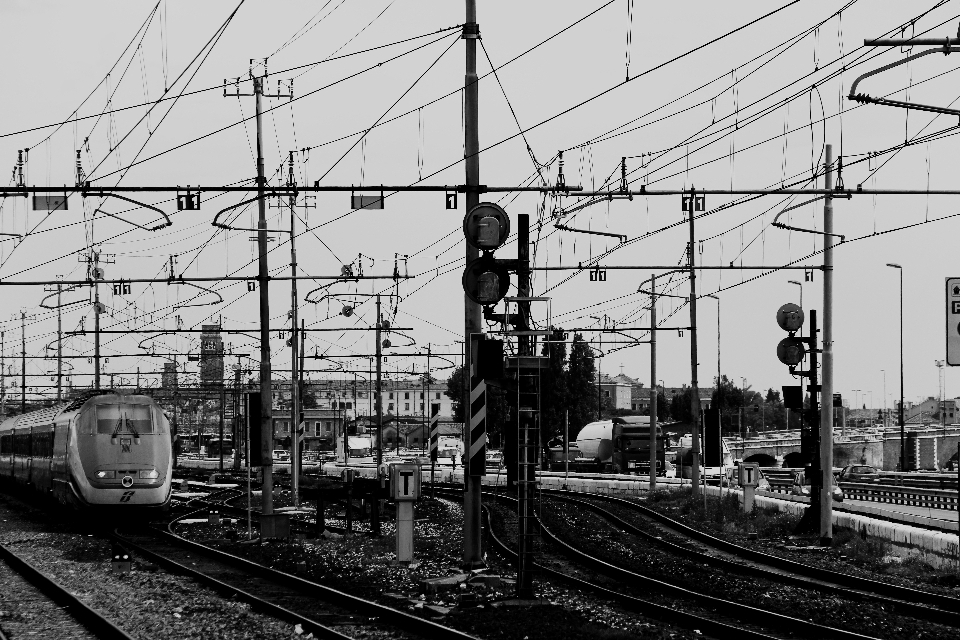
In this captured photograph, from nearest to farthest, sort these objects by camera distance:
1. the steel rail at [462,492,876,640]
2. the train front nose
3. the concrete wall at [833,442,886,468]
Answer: the steel rail at [462,492,876,640] → the train front nose → the concrete wall at [833,442,886,468]

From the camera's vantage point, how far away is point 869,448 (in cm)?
11325

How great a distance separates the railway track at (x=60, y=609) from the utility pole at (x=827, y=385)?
15110 mm

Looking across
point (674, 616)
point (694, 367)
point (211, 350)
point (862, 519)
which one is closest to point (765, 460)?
point (211, 350)

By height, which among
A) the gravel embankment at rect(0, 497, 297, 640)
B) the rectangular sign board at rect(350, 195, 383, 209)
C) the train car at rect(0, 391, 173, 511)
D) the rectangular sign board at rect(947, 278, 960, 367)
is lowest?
Result: the gravel embankment at rect(0, 497, 297, 640)

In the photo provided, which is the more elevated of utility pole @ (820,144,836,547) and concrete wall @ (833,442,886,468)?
utility pole @ (820,144,836,547)

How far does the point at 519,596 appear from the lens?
1803 centimetres

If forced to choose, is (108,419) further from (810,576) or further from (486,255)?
(810,576)

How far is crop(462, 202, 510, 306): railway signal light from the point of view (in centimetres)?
1883

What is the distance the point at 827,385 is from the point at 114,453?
17870 mm

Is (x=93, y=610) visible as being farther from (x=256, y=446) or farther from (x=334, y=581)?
(x=256, y=446)

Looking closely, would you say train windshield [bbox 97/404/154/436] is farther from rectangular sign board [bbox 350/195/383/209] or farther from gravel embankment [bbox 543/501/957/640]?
rectangular sign board [bbox 350/195/383/209]

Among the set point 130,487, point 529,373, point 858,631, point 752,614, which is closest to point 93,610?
point 529,373

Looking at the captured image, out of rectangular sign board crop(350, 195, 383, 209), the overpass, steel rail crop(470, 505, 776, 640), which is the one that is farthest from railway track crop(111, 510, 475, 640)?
the overpass

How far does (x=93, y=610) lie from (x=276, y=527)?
1115 centimetres
